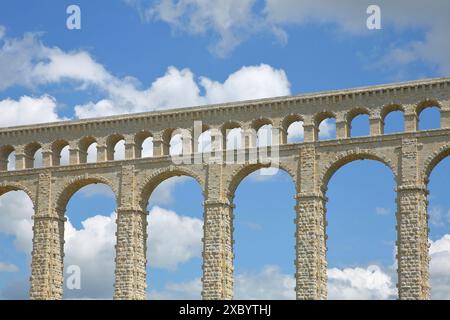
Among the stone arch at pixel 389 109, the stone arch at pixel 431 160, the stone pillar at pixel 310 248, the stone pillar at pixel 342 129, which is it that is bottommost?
the stone pillar at pixel 310 248

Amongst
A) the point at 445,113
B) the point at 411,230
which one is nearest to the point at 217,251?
the point at 411,230

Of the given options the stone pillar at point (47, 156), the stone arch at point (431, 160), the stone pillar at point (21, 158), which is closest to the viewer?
the stone arch at point (431, 160)

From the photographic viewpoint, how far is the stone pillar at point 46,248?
57.2m

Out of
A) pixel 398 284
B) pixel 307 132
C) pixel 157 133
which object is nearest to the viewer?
pixel 398 284

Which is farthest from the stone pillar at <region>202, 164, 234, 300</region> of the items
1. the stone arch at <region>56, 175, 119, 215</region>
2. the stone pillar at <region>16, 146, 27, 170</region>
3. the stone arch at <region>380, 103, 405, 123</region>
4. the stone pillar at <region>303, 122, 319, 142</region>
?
the stone pillar at <region>16, 146, 27, 170</region>

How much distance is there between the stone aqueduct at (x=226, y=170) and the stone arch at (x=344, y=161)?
0.06 m

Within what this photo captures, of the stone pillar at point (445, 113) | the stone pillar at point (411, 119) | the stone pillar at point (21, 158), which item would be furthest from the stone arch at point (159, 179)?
the stone pillar at point (445, 113)

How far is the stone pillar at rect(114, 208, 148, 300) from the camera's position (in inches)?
2157

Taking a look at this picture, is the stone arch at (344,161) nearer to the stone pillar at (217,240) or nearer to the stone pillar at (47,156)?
the stone pillar at (217,240)

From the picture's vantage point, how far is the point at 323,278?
167ft

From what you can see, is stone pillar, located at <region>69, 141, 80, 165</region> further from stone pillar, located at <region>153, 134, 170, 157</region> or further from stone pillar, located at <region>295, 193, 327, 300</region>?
→ stone pillar, located at <region>295, 193, 327, 300</region>

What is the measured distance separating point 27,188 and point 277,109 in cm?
1762

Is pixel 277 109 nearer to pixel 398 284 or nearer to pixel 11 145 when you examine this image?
pixel 398 284
